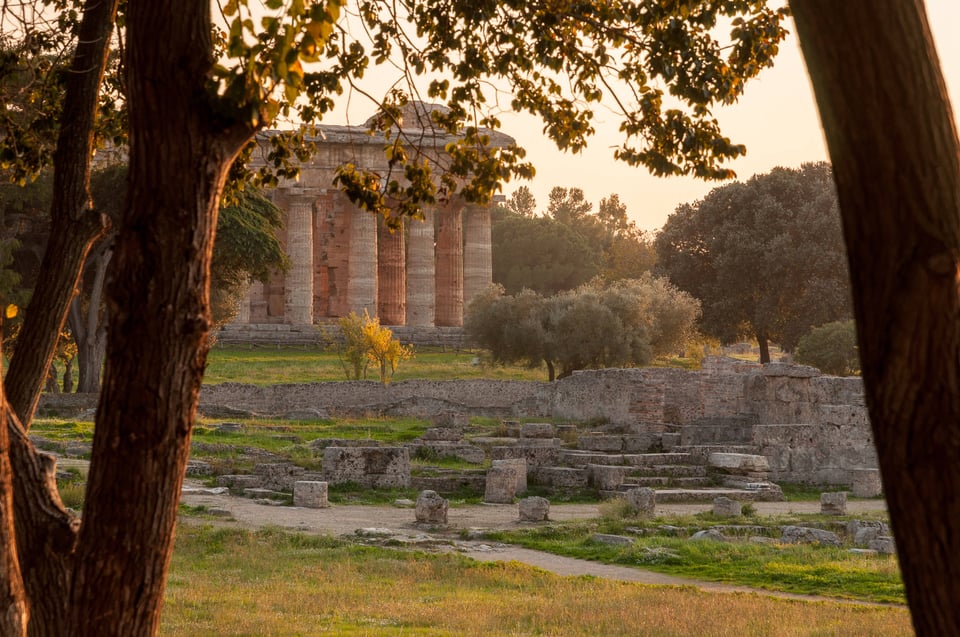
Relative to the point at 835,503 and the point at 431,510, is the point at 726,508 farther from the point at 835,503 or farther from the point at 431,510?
the point at 431,510

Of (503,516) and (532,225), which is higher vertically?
(532,225)

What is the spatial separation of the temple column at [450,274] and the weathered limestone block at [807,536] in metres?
48.0

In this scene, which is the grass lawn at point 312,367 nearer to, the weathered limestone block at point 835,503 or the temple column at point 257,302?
the temple column at point 257,302

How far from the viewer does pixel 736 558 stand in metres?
14.3

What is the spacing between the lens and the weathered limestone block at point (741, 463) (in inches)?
918

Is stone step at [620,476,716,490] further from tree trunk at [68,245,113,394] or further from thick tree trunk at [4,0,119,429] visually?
tree trunk at [68,245,113,394]

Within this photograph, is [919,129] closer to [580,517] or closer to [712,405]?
[580,517]

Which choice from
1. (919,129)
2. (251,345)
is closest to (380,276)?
(251,345)

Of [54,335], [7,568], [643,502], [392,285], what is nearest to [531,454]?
[643,502]

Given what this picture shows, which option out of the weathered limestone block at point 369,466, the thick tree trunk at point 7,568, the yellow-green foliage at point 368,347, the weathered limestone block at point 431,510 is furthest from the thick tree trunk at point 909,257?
the yellow-green foliage at point 368,347

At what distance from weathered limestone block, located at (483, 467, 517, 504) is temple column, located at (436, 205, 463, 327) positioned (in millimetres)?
42658

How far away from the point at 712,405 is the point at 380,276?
101 ft

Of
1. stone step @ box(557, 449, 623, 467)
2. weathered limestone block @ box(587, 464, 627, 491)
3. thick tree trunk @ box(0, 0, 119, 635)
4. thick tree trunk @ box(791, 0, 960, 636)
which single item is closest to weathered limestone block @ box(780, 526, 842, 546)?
weathered limestone block @ box(587, 464, 627, 491)

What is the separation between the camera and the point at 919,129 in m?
2.79
